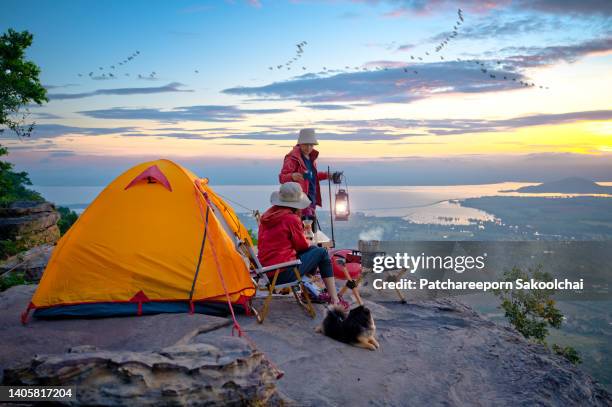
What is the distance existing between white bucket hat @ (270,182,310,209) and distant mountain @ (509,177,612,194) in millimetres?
139836

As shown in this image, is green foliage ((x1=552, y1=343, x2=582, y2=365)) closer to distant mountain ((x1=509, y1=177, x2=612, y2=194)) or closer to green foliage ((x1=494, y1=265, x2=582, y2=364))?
green foliage ((x1=494, y1=265, x2=582, y2=364))

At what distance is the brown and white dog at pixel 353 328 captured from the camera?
6627 millimetres

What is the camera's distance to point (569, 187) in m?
140

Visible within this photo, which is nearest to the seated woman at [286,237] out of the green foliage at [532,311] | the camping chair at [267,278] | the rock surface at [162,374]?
the camping chair at [267,278]

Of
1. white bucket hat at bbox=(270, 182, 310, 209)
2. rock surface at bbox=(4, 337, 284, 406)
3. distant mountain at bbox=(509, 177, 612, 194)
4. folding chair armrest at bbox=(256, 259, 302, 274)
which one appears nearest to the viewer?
rock surface at bbox=(4, 337, 284, 406)

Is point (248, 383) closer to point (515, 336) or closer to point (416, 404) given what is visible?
point (416, 404)

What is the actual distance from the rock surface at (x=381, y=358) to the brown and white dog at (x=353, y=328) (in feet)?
0.35

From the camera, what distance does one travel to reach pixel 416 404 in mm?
5379

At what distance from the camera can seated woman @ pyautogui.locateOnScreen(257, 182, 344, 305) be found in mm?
7355

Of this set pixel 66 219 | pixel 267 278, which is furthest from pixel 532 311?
pixel 66 219

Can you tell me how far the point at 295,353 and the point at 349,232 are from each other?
60.7m

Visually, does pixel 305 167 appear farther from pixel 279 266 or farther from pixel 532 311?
pixel 532 311

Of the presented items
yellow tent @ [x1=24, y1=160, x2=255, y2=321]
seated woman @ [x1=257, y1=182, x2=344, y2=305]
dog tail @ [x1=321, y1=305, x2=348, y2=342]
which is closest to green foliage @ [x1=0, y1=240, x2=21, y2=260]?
yellow tent @ [x1=24, y1=160, x2=255, y2=321]

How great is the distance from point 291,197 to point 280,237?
0.60m
